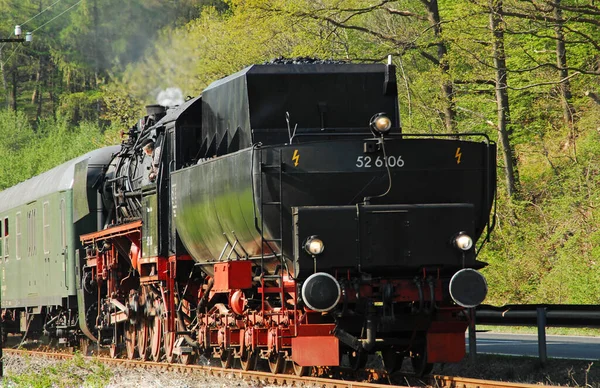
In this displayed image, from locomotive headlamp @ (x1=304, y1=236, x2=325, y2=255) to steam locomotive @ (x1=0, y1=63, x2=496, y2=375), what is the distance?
0.01 meters

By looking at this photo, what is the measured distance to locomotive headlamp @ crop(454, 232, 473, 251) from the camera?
1019cm

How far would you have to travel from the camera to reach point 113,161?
17.2m

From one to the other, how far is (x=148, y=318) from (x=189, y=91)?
43.3 ft

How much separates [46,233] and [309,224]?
10.8m

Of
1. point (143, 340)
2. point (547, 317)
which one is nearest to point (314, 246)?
point (547, 317)

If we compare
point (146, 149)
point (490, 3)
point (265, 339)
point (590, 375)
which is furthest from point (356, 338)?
point (490, 3)

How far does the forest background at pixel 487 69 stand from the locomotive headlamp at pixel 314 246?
10775 millimetres

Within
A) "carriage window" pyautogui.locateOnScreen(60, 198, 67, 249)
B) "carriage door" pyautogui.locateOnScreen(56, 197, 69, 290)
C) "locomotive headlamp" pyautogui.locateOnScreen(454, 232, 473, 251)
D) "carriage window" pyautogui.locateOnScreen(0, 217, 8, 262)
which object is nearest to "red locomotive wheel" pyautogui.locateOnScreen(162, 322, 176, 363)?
"carriage door" pyautogui.locateOnScreen(56, 197, 69, 290)

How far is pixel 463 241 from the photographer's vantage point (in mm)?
10188

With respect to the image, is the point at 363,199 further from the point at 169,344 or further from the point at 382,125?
the point at 169,344

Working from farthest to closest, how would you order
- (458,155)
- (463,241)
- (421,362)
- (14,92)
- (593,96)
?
(14,92) < (593,96) < (421,362) < (458,155) < (463,241)

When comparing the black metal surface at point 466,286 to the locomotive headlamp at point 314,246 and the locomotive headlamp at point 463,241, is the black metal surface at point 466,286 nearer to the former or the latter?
the locomotive headlamp at point 463,241

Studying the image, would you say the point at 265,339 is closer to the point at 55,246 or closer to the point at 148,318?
the point at 148,318

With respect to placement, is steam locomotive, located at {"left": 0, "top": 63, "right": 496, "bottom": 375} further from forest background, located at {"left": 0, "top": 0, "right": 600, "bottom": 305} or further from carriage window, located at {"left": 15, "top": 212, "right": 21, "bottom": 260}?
forest background, located at {"left": 0, "top": 0, "right": 600, "bottom": 305}
